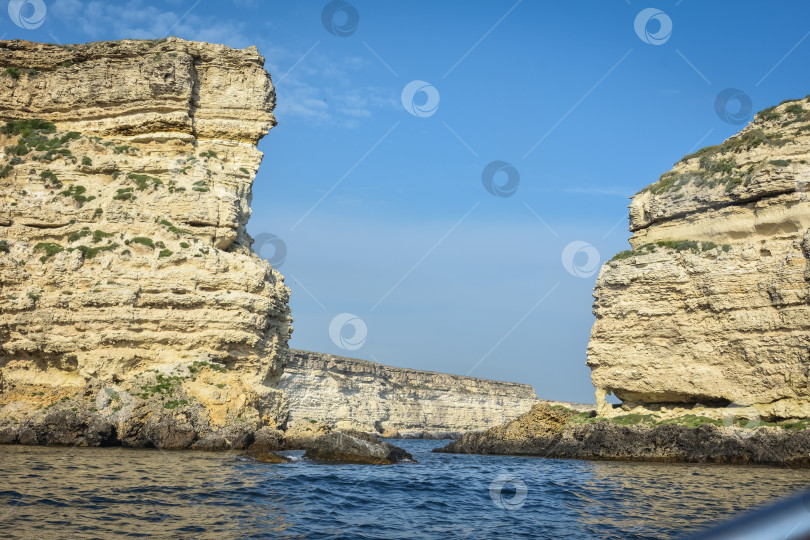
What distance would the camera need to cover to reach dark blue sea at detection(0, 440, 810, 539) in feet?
35.7

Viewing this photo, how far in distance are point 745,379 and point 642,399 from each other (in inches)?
225

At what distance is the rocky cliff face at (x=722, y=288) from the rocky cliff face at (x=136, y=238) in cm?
1719

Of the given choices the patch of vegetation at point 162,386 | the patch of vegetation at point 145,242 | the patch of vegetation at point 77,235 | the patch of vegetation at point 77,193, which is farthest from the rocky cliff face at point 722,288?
the patch of vegetation at point 77,193

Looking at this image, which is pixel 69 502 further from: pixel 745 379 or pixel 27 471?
pixel 745 379

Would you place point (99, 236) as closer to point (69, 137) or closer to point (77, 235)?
point (77, 235)

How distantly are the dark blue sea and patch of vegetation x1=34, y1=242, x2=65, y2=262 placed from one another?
9254 millimetres

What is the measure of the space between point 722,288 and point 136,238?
85.5ft

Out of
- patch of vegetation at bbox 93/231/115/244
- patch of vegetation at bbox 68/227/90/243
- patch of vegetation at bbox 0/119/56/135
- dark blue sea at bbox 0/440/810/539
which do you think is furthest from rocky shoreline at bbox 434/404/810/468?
patch of vegetation at bbox 0/119/56/135

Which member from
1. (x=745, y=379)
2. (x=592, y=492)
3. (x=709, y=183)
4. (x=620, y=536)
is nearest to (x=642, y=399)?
(x=745, y=379)

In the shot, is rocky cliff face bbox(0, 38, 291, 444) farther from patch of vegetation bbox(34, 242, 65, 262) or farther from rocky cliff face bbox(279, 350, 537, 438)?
rocky cliff face bbox(279, 350, 537, 438)

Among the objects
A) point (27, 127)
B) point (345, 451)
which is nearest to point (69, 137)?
point (27, 127)

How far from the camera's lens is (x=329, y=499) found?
1427 centimetres

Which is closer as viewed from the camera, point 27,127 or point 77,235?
point 77,235

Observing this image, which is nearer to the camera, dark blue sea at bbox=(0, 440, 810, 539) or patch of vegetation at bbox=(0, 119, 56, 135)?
dark blue sea at bbox=(0, 440, 810, 539)
